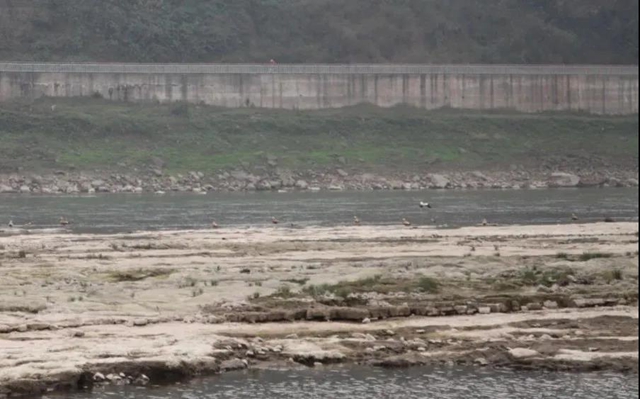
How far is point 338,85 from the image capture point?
120 m

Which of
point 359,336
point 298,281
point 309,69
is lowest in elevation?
point 359,336

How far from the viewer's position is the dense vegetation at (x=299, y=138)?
4222 inches

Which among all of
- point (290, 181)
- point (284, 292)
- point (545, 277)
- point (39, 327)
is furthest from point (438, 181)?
point (39, 327)

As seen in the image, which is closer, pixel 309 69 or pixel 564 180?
pixel 564 180

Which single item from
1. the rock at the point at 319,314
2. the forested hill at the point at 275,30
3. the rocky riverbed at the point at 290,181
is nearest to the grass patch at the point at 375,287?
the rock at the point at 319,314

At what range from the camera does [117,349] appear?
28938 millimetres

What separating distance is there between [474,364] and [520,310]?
5.16 m

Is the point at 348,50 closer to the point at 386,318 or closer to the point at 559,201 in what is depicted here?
the point at 559,201

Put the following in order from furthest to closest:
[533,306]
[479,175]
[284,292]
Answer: [479,175]
[284,292]
[533,306]

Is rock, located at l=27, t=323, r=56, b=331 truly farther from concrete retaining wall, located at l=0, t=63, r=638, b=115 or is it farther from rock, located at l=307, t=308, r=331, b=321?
concrete retaining wall, located at l=0, t=63, r=638, b=115

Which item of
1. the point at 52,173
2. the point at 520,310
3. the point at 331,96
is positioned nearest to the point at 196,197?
the point at 52,173

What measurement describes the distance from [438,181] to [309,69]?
2062 cm

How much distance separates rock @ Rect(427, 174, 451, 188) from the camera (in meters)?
103

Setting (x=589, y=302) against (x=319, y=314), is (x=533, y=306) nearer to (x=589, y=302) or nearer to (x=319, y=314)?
(x=589, y=302)
